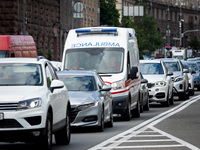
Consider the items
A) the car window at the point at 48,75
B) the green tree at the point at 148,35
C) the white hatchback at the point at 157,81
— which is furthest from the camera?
the green tree at the point at 148,35

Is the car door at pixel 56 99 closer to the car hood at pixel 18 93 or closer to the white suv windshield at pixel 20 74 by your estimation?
the white suv windshield at pixel 20 74

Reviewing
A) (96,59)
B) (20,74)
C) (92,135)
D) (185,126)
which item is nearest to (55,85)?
(20,74)

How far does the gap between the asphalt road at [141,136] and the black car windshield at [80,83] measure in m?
0.96

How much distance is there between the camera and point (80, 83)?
18016 mm

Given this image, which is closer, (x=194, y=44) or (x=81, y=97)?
(x=81, y=97)

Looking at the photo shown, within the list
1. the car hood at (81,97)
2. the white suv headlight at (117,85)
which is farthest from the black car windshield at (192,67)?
the car hood at (81,97)

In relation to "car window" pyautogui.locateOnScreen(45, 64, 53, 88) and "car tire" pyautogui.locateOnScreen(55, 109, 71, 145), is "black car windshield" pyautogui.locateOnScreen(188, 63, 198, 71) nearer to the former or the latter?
"car tire" pyautogui.locateOnScreen(55, 109, 71, 145)

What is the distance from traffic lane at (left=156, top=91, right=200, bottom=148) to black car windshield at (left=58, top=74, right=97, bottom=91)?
191 cm

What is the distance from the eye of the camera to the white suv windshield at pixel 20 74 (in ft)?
42.3

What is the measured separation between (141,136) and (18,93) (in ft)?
14.7

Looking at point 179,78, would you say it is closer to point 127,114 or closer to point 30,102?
point 127,114

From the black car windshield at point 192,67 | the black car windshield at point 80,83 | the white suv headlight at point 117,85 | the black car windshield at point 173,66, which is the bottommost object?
the black car windshield at point 192,67

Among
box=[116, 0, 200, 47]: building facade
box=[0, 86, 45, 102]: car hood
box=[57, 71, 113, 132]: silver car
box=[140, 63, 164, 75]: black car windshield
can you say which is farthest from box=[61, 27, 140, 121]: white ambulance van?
box=[116, 0, 200, 47]: building facade

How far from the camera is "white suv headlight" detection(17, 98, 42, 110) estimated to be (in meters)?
12.0
